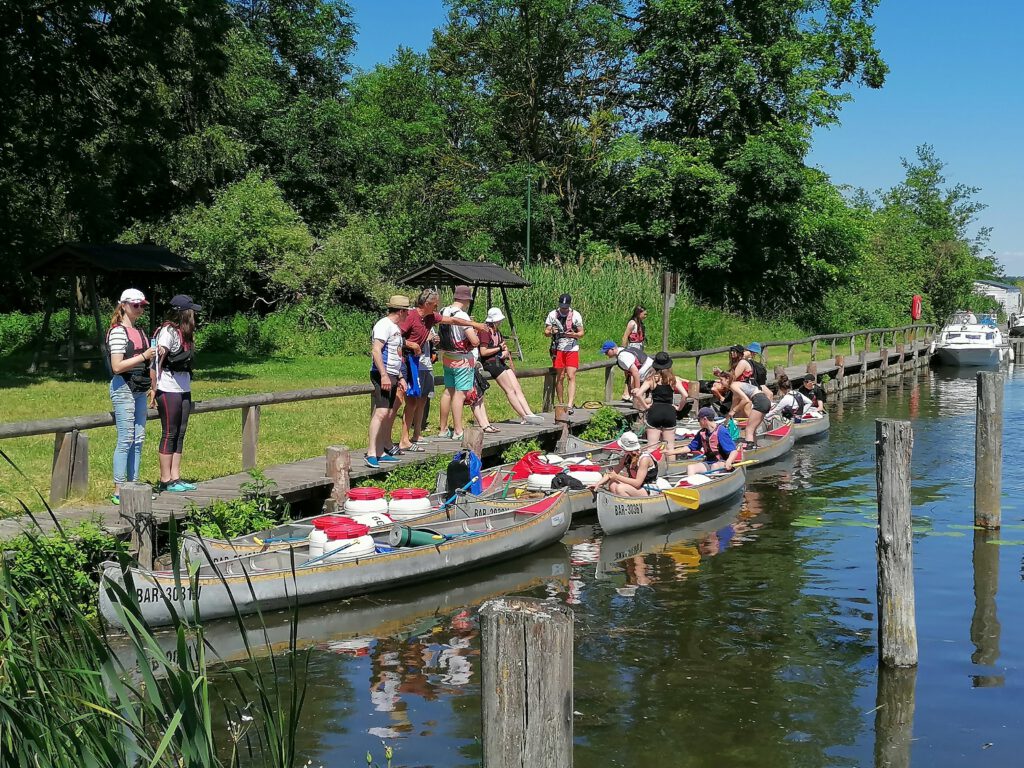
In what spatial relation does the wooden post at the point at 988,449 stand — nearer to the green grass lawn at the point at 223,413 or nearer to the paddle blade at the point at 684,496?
the paddle blade at the point at 684,496

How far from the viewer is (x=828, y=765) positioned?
7.46 m

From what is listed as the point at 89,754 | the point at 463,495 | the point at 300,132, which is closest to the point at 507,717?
the point at 89,754

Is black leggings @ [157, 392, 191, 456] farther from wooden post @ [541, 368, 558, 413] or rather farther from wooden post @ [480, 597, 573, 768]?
wooden post @ [541, 368, 558, 413]

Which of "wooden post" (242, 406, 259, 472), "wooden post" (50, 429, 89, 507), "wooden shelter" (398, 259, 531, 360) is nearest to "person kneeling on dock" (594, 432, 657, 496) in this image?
"wooden post" (242, 406, 259, 472)

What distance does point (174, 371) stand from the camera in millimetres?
10898

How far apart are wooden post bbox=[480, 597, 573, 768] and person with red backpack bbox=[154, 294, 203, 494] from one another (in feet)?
24.8

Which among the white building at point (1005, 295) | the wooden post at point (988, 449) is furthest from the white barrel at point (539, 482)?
the white building at point (1005, 295)

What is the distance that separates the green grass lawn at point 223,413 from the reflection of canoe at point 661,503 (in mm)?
4055

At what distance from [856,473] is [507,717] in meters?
16.3

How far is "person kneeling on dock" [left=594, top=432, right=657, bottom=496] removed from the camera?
14.1m

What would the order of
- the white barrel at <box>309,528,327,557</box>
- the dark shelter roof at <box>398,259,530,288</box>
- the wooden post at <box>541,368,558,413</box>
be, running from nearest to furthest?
the white barrel at <box>309,528,327,557</box>
the wooden post at <box>541,368,558,413</box>
the dark shelter roof at <box>398,259,530,288</box>

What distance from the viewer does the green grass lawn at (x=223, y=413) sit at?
13172mm

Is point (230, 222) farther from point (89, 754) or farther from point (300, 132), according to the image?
point (89, 754)

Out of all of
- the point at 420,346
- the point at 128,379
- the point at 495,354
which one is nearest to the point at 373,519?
the point at 128,379
